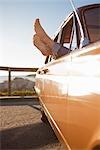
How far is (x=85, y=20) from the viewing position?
3.09 m

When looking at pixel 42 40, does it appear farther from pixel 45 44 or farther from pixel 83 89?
pixel 83 89

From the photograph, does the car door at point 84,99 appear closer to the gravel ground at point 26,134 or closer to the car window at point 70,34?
the car window at point 70,34

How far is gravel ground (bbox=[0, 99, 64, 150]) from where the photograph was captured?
4841mm

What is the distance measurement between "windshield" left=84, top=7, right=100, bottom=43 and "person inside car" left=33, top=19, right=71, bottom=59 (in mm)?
371

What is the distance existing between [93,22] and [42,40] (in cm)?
66

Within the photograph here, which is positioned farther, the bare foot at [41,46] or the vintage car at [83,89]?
the bare foot at [41,46]

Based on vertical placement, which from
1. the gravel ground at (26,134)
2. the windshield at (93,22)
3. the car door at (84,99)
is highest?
the windshield at (93,22)

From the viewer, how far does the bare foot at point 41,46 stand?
3.57 m

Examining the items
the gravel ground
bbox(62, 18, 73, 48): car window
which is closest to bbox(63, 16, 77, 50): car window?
bbox(62, 18, 73, 48): car window

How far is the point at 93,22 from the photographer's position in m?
3.05

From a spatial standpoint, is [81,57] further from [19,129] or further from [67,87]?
[19,129]

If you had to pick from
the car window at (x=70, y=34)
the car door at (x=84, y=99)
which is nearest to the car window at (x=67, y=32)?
the car window at (x=70, y=34)

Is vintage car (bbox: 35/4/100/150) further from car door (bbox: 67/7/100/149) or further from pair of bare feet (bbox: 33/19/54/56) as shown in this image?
pair of bare feet (bbox: 33/19/54/56)

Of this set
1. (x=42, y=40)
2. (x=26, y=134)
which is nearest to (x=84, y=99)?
(x=42, y=40)
